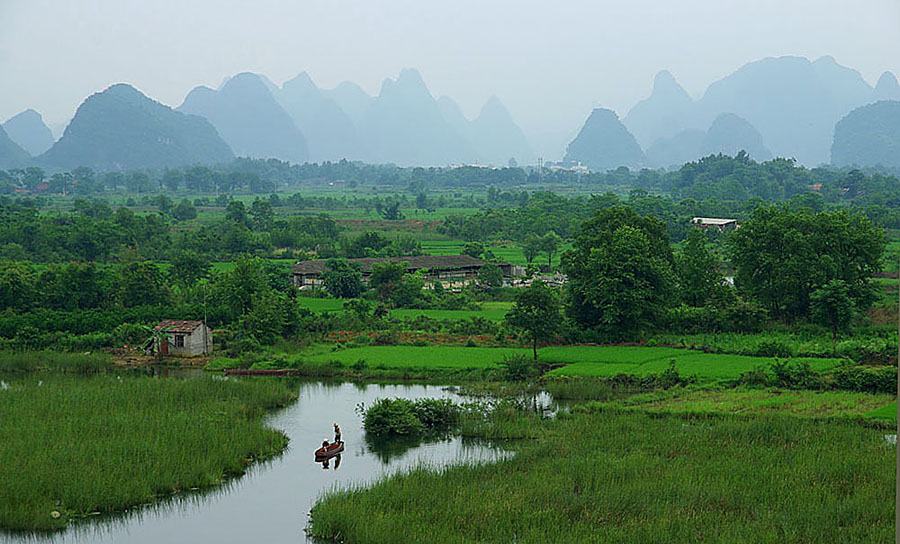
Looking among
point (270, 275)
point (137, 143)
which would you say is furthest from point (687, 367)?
point (137, 143)

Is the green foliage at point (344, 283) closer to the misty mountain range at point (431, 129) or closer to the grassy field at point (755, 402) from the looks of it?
the grassy field at point (755, 402)

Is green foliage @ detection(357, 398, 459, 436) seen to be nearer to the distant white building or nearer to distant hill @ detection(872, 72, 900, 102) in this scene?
the distant white building

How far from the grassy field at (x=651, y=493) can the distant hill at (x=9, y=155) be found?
121638 millimetres

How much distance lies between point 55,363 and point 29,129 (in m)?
165

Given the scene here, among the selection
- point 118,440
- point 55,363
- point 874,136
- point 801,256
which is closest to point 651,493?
point 118,440

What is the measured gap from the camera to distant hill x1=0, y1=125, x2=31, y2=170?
388 feet

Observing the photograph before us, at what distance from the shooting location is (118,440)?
12.3m

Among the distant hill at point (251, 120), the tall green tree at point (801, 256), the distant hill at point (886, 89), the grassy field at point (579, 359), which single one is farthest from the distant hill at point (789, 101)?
the grassy field at point (579, 359)

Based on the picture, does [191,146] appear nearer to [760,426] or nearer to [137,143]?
[137,143]

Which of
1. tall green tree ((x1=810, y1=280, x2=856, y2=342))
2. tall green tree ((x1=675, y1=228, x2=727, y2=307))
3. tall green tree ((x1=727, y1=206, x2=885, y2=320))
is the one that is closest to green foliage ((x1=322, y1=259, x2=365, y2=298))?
tall green tree ((x1=675, y1=228, x2=727, y2=307))

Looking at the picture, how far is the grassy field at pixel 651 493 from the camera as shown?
30.4 feet

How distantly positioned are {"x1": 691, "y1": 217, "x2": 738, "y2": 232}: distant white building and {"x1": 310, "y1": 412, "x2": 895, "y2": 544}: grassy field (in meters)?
31.3

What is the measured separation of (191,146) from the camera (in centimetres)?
13750

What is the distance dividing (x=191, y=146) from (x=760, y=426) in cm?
13357
